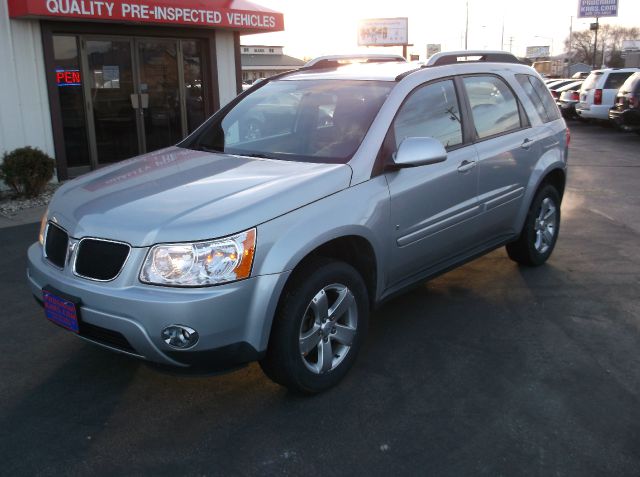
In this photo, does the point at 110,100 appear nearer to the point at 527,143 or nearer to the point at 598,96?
the point at 527,143

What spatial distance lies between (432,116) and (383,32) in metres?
46.8

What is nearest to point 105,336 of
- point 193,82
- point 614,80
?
point 193,82

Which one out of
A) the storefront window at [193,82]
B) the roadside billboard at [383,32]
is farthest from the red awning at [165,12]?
the roadside billboard at [383,32]

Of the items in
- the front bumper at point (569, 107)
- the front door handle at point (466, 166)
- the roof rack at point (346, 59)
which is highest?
the roof rack at point (346, 59)

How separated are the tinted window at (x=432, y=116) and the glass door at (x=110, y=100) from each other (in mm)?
7988

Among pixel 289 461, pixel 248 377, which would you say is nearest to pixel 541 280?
pixel 248 377

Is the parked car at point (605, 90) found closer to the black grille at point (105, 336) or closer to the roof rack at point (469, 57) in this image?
the roof rack at point (469, 57)

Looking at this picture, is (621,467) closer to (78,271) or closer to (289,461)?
(289,461)

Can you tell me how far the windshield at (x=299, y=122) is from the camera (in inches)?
155

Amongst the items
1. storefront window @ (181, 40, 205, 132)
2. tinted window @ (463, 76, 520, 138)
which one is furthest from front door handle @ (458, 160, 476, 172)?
storefront window @ (181, 40, 205, 132)

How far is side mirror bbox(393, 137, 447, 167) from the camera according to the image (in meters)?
3.69

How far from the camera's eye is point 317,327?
3.46 m

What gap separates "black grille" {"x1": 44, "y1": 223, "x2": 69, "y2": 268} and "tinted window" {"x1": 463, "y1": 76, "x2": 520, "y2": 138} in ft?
9.43

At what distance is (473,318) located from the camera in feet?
15.3
